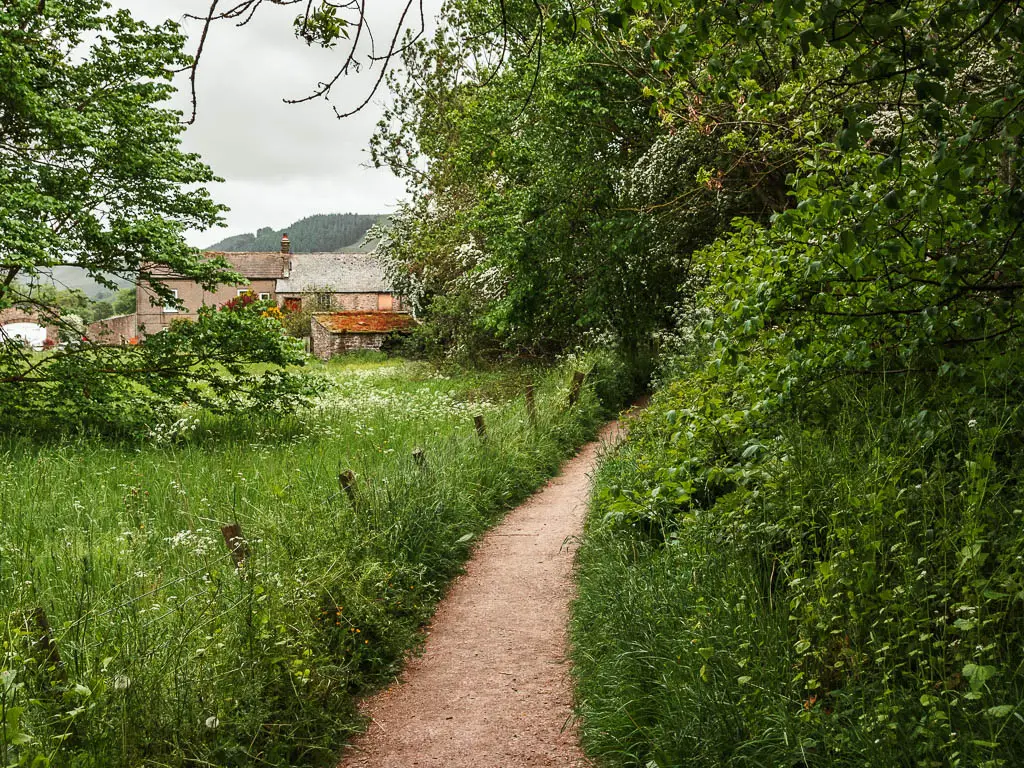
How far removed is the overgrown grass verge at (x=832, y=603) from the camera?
300 centimetres

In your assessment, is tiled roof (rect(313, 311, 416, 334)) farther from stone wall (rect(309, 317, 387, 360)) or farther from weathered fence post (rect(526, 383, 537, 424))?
weathered fence post (rect(526, 383, 537, 424))

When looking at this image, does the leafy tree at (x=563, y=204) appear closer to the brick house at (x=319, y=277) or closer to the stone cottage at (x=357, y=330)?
the stone cottage at (x=357, y=330)

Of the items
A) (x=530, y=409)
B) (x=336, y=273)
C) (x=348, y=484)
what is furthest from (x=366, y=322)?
(x=336, y=273)

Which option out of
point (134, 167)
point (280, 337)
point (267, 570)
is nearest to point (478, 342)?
point (280, 337)

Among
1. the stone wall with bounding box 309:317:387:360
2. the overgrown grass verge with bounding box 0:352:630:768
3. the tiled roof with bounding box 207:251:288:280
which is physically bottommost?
the overgrown grass verge with bounding box 0:352:630:768

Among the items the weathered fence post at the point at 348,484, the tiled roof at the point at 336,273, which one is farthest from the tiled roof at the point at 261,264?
the weathered fence post at the point at 348,484

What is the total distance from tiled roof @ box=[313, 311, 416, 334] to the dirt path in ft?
90.7

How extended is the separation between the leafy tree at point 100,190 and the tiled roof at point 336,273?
5120 centimetres

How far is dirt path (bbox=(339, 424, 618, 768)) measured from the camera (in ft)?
15.0

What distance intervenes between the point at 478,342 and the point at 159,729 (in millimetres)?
21015

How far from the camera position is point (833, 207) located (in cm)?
362

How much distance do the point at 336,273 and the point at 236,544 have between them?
62.5 m

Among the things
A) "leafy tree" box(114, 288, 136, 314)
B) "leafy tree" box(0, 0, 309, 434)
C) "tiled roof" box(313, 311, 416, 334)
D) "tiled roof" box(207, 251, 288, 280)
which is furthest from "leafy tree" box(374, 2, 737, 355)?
"leafy tree" box(114, 288, 136, 314)

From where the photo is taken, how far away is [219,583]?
4.80 metres
